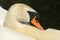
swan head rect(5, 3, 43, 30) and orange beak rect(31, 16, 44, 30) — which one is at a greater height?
swan head rect(5, 3, 43, 30)

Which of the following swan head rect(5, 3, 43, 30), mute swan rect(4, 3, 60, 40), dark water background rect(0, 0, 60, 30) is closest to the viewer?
mute swan rect(4, 3, 60, 40)

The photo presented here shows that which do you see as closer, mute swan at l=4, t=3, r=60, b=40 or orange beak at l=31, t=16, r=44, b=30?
mute swan at l=4, t=3, r=60, b=40

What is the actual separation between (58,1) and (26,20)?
651 mm

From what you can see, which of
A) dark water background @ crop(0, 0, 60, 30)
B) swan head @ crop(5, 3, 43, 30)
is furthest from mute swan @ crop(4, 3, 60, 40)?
dark water background @ crop(0, 0, 60, 30)

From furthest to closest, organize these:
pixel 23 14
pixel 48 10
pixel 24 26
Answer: pixel 48 10 < pixel 23 14 < pixel 24 26

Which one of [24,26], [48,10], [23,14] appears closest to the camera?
[24,26]

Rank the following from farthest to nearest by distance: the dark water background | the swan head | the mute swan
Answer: the dark water background < the swan head < the mute swan

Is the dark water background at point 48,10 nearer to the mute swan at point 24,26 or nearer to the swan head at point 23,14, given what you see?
the swan head at point 23,14

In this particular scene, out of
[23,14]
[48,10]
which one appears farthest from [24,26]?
[48,10]

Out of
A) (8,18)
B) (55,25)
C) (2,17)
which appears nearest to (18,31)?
(8,18)

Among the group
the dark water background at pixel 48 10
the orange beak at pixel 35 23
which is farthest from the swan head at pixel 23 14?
the dark water background at pixel 48 10

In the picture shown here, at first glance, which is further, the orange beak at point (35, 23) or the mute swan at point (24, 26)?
the orange beak at point (35, 23)

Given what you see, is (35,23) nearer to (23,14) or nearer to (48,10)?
(23,14)

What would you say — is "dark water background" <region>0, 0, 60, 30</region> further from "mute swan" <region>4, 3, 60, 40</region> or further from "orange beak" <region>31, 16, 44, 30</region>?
"mute swan" <region>4, 3, 60, 40</region>
